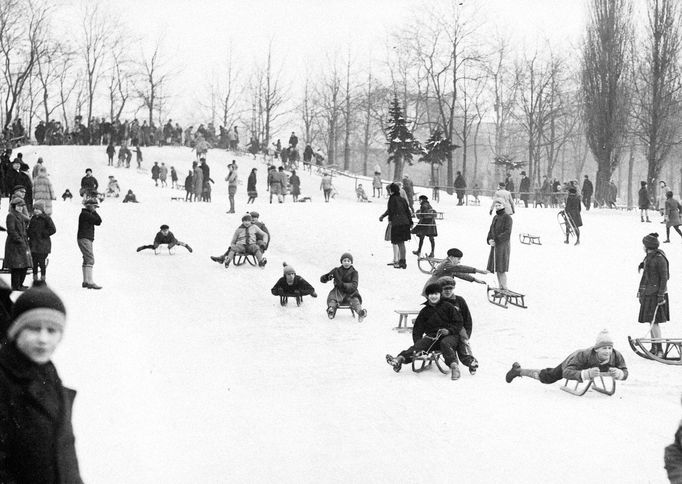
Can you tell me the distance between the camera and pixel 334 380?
9188 millimetres

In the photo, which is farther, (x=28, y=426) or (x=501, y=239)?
(x=501, y=239)

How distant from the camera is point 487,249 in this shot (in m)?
19.9

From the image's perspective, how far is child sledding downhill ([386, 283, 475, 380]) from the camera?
369 inches

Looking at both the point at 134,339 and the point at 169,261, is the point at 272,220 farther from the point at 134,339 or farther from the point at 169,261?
the point at 134,339

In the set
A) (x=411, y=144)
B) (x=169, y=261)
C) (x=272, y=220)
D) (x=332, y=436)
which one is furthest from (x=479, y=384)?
(x=411, y=144)

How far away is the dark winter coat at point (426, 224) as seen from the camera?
58.4ft

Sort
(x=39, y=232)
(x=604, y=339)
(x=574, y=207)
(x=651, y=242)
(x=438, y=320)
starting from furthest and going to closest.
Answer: (x=574, y=207)
(x=39, y=232)
(x=651, y=242)
(x=438, y=320)
(x=604, y=339)

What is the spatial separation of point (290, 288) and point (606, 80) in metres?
26.8

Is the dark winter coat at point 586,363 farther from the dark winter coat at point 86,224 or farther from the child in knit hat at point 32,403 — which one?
the dark winter coat at point 86,224

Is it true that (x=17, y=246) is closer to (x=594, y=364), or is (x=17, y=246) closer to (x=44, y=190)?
(x=44, y=190)

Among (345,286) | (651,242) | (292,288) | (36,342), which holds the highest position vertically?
(36,342)

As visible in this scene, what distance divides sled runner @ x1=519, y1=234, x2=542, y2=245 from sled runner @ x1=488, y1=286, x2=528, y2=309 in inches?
258

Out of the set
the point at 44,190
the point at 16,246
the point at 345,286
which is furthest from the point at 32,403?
the point at 44,190

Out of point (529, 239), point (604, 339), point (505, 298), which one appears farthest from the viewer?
point (529, 239)
